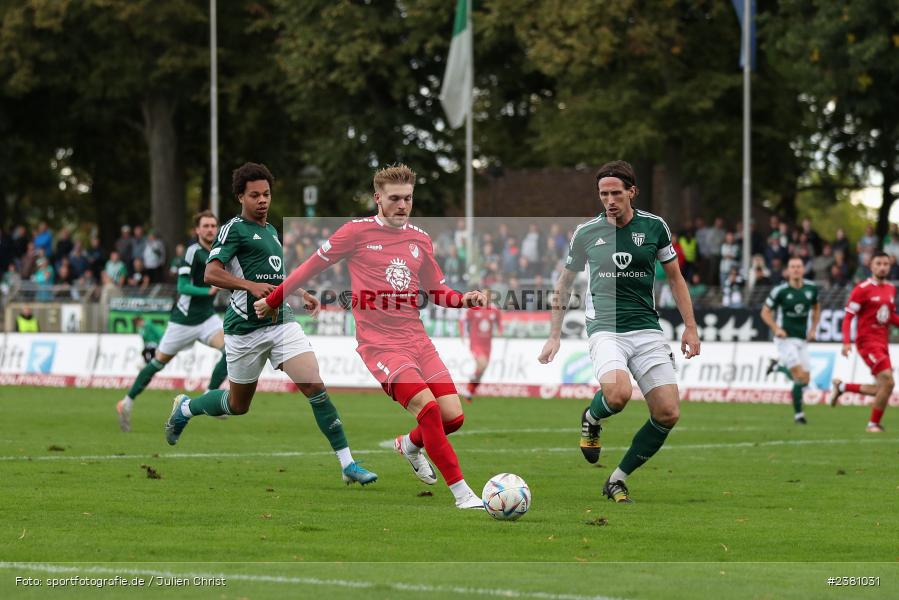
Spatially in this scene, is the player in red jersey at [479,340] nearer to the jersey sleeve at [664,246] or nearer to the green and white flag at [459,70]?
the green and white flag at [459,70]

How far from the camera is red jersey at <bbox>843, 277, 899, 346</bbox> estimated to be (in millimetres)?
19766

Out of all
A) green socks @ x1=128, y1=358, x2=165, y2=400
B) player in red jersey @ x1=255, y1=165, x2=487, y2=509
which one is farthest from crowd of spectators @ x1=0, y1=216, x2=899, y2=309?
player in red jersey @ x1=255, y1=165, x2=487, y2=509

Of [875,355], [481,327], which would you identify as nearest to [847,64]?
[481,327]

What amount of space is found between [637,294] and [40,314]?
83.4ft

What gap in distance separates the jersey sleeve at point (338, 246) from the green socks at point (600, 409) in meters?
2.18

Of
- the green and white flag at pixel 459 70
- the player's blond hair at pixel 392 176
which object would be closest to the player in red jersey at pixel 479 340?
the green and white flag at pixel 459 70

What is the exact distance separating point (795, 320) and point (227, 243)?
11.6 metres

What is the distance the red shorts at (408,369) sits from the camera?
1083 centimetres

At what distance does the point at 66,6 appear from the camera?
44.9 meters

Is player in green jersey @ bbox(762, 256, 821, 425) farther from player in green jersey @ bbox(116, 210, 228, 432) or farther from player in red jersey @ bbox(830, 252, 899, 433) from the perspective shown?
player in green jersey @ bbox(116, 210, 228, 432)

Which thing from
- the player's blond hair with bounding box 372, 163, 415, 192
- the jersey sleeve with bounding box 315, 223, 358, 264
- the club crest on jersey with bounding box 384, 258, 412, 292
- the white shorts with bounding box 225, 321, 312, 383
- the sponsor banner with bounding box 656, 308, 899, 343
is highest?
the player's blond hair with bounding box 372, 163, 415, 192

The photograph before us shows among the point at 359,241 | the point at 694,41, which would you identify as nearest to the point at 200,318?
the point at 359,241

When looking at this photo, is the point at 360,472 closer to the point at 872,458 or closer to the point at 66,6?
the point at 872,458

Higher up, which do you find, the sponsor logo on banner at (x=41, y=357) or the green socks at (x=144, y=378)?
the green socks at (x=144, y=378)
